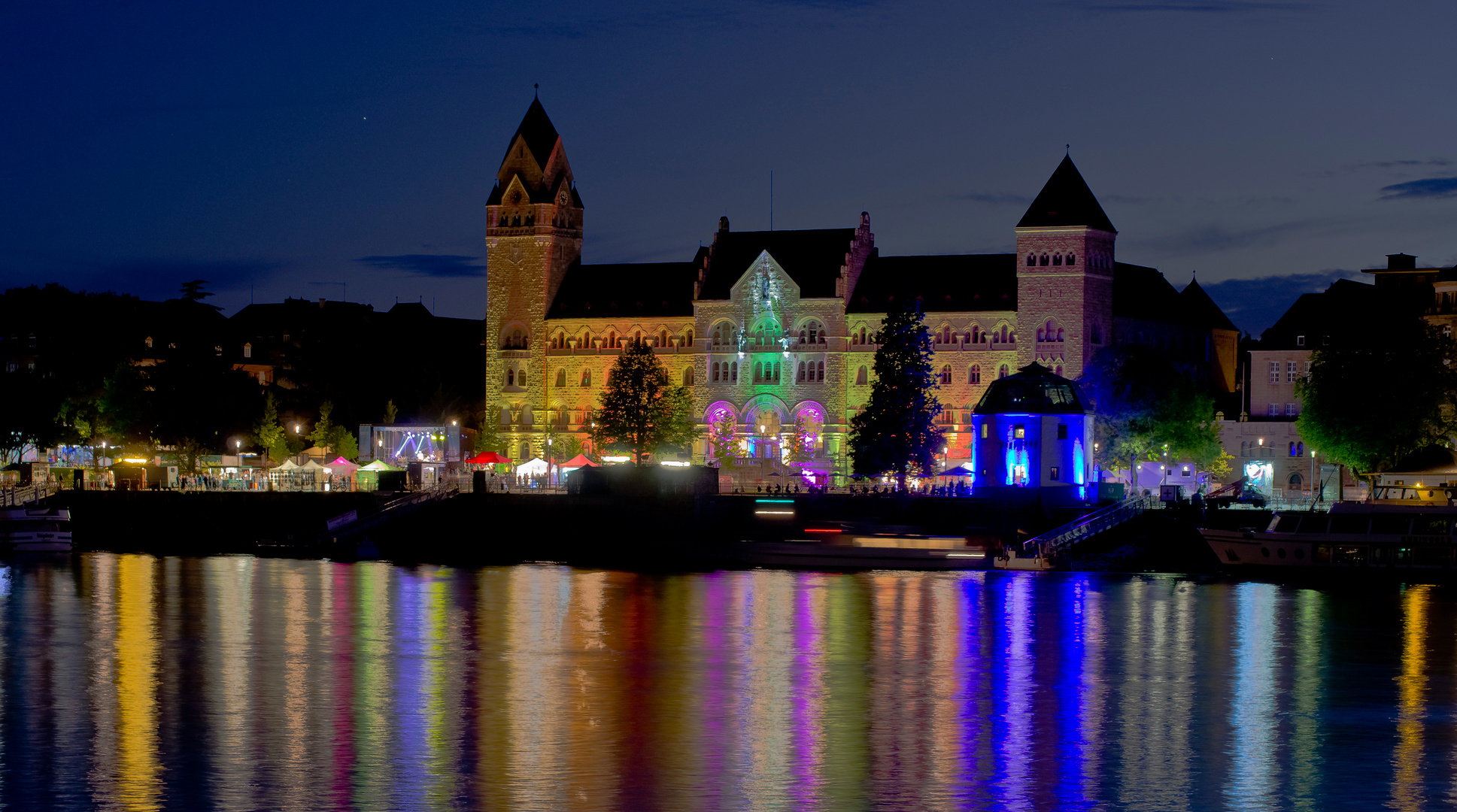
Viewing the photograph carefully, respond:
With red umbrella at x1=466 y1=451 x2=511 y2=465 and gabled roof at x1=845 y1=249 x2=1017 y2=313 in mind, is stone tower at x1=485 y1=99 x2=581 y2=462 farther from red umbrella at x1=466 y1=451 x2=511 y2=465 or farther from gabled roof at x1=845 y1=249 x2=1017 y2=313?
gabled roof at x1=845 y1=249 x2=1017 y2=313

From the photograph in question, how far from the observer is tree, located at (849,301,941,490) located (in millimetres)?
91375

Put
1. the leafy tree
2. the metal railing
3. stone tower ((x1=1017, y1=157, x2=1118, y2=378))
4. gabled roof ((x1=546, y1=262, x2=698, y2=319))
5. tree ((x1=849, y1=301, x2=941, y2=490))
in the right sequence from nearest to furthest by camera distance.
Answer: tree ((x1=849, y1=301, x2=941, y2=490))
the metal railing
stone tower ((x1=1017, y1=157, x2=1118, y2=378))
the leafy tree
gabled roof ((x1=546, y1=262, x2=698, y2=319))

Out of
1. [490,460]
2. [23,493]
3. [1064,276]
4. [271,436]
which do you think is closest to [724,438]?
[490,460]

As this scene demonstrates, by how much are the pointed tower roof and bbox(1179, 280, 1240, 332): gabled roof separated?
1425cm

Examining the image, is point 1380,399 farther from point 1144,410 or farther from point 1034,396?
point 1034,396

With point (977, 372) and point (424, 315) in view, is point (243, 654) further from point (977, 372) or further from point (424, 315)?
point (424, 315)

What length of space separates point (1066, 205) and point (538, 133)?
33078 millimetres

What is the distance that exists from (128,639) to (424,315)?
10044 centimetres

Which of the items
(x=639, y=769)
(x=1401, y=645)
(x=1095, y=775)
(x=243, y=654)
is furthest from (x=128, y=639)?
(x=1401, y=645)

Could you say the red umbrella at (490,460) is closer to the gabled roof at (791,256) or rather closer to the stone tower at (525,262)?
the stone tower at (525,262)

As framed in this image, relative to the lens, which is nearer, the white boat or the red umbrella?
the white boat

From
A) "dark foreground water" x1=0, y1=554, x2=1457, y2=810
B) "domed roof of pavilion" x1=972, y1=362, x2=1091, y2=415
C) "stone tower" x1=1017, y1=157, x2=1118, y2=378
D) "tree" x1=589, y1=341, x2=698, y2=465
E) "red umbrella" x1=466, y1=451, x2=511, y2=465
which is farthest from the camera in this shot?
"tree" x1=589, y1=341, x2=698, y2=465

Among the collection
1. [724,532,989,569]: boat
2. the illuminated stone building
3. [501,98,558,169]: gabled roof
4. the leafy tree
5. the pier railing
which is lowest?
[724,532,989,569]: boat

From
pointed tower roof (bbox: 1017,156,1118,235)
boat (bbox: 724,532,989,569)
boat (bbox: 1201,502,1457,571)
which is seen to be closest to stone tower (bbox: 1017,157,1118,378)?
pointed tower roof (bbox: 1017,156,1118,235)
